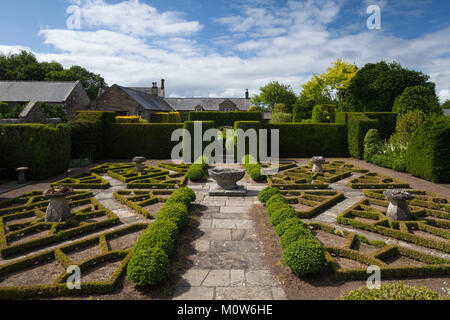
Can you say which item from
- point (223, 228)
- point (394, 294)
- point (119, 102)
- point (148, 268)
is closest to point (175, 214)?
point (223, 228)

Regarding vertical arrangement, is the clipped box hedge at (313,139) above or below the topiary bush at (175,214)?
above

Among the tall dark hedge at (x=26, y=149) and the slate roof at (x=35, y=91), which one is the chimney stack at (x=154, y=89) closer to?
the slate roof at (x=35, y=91)

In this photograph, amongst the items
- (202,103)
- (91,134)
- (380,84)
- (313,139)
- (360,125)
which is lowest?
(313,139)

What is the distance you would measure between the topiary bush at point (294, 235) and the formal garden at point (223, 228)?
1.1 inches

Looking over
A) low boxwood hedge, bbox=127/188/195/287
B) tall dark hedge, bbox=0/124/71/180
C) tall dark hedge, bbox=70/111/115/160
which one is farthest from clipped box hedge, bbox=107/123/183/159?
low boxwood hedge, bbox=127/188/195/287

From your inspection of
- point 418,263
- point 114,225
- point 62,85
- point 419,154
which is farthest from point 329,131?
point 62,85

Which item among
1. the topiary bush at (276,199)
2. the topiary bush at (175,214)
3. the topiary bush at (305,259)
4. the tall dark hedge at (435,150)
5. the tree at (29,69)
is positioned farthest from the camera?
the tree at (29,69)

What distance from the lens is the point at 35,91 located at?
117ft

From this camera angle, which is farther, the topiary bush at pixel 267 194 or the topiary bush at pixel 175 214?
the topiary bush at pixel 267 194

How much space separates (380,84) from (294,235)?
106ft

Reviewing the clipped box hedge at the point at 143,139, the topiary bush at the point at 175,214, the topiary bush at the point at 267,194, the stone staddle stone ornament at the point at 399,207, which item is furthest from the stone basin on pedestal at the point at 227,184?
the clipped box hedge at the point at 143,139

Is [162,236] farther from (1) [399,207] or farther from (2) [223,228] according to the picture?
(1) [399,207]

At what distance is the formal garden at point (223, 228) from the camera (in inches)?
166
